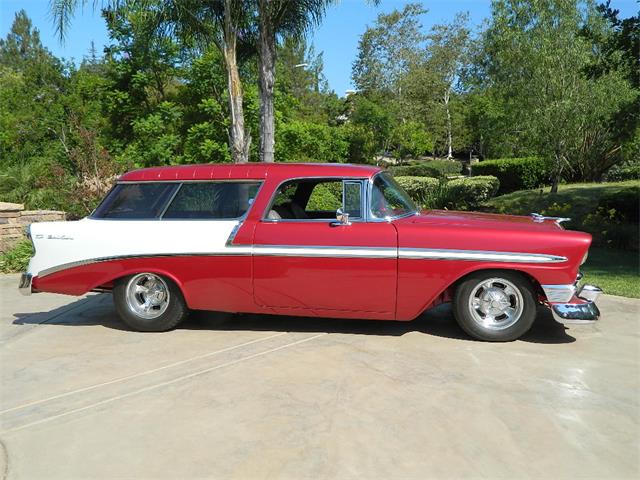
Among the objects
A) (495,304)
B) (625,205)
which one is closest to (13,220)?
(495,304)

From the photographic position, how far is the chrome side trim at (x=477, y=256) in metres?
4.97

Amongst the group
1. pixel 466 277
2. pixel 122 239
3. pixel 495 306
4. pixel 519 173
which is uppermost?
pixel 519 173

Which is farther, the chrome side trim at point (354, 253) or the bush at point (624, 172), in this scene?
the bush at point (624, 172)

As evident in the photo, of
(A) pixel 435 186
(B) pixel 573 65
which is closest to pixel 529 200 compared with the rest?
(A) pixel 435 186

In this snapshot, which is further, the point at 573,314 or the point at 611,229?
the point at 611,229

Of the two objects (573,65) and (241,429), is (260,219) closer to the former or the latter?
(241,429)

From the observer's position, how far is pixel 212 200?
18.8 ft

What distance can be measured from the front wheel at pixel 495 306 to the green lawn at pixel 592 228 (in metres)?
2.61

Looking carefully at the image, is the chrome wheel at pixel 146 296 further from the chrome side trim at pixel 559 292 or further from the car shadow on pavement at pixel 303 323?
the chrome side trim at pixel 559 292

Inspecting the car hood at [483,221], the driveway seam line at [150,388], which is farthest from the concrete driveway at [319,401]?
the car hood at [483,221]

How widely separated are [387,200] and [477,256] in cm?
101

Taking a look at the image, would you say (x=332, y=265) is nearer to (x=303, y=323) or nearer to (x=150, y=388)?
(x=303, y=323)

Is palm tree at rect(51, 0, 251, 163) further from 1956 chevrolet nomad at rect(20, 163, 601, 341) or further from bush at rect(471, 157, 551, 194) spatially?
bush at rect(471, 157, 551, 194)

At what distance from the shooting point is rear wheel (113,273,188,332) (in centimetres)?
572
